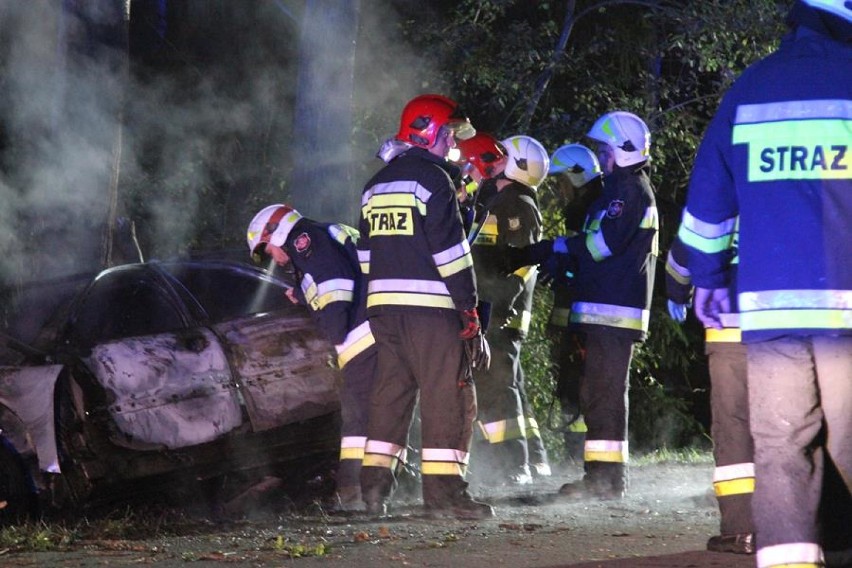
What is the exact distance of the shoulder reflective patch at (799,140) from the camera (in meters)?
4.43

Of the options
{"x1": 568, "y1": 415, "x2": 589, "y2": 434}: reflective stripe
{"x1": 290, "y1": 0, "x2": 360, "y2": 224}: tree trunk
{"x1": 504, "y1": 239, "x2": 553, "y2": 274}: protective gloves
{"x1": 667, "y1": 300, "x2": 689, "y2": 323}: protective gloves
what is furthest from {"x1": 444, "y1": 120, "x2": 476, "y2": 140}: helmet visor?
{"x1": 290, "y1": 0, "x2": 360, "y2": 224}: tree trunk

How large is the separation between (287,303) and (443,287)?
1.54 metres

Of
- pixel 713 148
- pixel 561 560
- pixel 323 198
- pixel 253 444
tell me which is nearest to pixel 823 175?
pixel 713 148

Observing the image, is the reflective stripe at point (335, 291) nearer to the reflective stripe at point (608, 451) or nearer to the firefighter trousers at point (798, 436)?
the reflective stripe at point (608, 451)

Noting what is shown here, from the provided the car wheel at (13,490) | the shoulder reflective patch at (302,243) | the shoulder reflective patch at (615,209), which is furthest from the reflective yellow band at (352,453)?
the shoulder reflective patch at (615,209)

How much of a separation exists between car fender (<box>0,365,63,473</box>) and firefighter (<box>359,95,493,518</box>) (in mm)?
1616

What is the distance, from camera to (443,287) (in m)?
7.04

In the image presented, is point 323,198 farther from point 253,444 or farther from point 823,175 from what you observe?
point 823,175

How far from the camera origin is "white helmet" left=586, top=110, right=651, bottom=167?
789cm

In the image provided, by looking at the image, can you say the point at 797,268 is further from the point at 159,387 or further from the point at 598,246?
the point at 159,387

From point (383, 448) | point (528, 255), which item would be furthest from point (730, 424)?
point (528, 255)

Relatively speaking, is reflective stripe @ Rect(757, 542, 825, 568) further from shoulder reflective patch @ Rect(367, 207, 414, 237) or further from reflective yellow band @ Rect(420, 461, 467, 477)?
shoulder reflective patch @ Rect(367, 207, 414, 237)

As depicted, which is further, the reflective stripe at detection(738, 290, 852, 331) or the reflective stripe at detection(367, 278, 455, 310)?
the reflective stripe at detection(367, 278, 455, 310)

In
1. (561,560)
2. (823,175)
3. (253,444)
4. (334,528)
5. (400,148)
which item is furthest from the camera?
(253,444)
